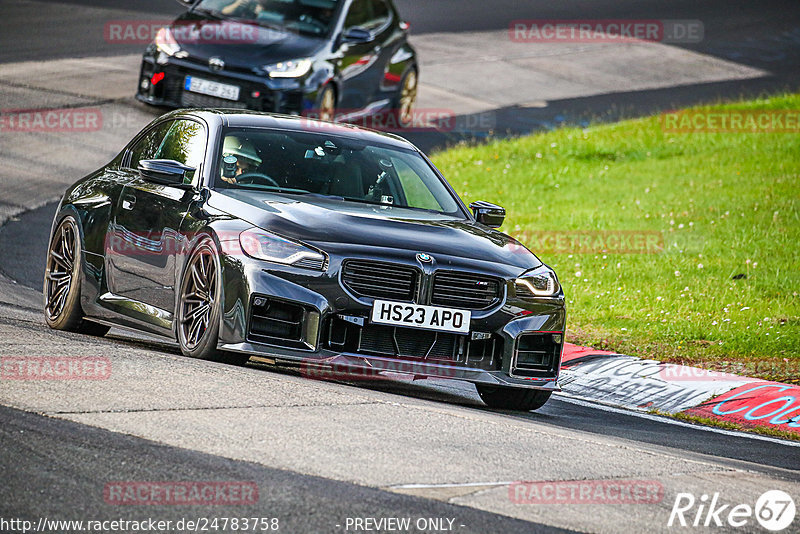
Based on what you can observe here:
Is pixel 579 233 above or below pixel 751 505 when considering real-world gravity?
below

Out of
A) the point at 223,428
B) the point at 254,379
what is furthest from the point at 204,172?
the point at 223,428

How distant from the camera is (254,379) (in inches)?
291

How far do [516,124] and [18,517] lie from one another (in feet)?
59.9

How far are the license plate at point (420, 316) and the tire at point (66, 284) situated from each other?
2.63 meters

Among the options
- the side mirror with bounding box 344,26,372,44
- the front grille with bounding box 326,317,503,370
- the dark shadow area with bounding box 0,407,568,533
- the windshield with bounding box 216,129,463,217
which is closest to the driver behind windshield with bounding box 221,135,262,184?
the windshield with bounding box 216,129,463,217

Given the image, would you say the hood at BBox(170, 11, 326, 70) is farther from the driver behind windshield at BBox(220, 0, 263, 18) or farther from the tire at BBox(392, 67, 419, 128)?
the tire at BBox(392, 67, 419, 128)

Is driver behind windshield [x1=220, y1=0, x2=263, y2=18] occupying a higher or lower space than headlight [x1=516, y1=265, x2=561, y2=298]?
higher

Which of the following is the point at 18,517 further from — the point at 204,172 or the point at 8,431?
the point at 204,172

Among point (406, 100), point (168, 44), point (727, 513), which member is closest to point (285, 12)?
point (168, 44)

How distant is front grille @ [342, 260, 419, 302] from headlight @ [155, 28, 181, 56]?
9.69m

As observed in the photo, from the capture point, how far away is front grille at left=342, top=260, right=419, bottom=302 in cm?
781

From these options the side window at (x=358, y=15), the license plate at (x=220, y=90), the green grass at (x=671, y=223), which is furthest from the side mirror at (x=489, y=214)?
the side window at (x=358, y=15)

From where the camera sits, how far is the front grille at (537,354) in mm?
8234

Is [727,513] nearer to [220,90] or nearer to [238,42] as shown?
[220,90]
